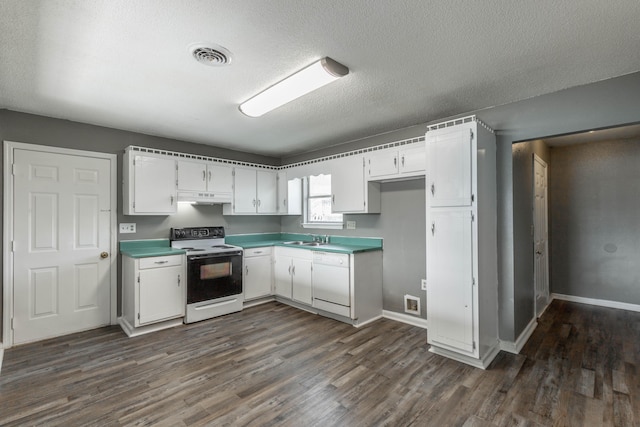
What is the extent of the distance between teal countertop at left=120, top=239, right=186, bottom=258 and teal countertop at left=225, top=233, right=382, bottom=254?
913 mm

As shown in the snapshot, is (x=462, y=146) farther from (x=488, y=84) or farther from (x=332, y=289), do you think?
(x=332, y=289)

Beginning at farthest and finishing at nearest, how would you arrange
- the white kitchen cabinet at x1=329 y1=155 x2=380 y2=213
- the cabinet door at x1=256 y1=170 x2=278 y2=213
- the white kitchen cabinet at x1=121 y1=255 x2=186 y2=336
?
1. the cabinet door at x1=256 y1=170 x2=278 y2=213
2. the white kitchen cabinet at x1=329 y1=155 x2=380 y2=213
3. the white kitchen cabinet at x1=121 y1=255 x2=186 y2=336

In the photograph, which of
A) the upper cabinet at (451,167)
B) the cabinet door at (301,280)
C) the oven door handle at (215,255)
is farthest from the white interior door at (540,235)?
the oven door handle at (215,255)

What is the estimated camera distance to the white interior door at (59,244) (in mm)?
3096

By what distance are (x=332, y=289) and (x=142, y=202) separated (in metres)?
2.56

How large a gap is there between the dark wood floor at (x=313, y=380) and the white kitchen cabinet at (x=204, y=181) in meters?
1.73

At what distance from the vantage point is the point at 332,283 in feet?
12.1

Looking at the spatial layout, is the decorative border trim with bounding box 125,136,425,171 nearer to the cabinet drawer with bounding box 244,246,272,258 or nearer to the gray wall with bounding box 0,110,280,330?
the gray wall with bounding box 0,110,280,330

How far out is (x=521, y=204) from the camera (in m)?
Answer: 3.17

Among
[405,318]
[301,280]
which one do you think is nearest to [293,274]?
[301,280]

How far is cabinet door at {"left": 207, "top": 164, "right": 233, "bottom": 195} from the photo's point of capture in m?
4.20

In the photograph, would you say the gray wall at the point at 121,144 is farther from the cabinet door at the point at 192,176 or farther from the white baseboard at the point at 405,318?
the white baseboard at the point at 405,318

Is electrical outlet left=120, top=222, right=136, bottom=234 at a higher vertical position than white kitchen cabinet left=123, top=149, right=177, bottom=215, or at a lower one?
lower

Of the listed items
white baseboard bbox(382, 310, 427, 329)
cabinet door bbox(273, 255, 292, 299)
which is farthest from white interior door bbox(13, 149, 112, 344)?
white baseboard bbox(382, 310, 427, 329)
